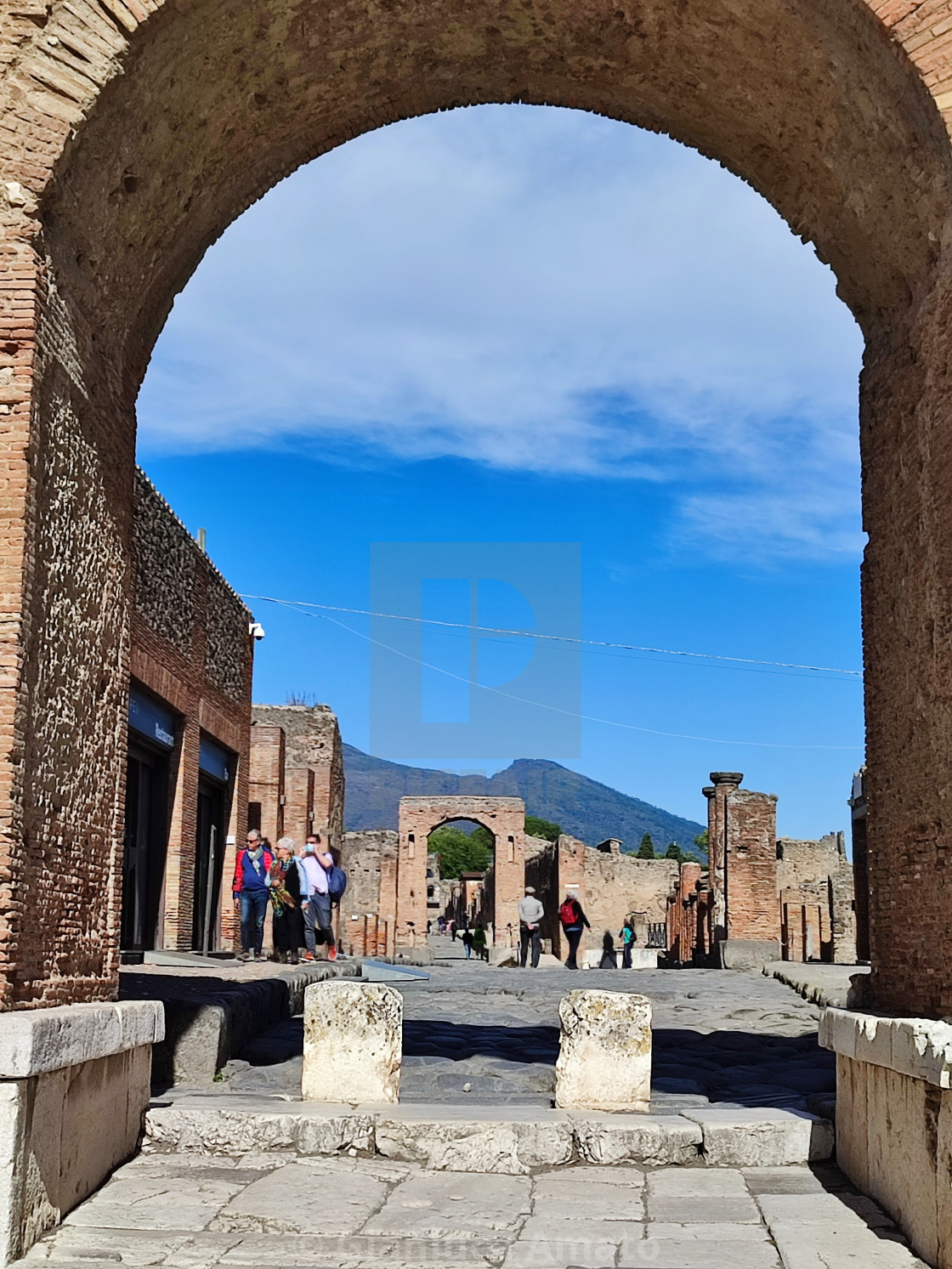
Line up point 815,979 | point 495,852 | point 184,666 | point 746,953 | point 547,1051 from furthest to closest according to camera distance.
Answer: point 495,852 → point 746,953 → point 184,666 → point 815,979 → point 547,1051

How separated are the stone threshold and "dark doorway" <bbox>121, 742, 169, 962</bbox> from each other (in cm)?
799

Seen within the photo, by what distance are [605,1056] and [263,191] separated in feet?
15.8

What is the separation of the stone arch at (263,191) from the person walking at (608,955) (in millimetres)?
29178

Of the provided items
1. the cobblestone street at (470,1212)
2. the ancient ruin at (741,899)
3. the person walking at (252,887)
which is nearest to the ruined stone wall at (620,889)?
the ancient ruin at (741,899)

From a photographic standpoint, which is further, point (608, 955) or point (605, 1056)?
point (608, 955)

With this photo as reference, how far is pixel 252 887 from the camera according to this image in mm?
15445

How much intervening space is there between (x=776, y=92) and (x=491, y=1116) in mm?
4959

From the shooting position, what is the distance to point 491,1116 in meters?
6.16

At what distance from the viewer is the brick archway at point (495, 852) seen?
37688mm

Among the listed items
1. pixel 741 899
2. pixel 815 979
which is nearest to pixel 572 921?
pixel 741 899

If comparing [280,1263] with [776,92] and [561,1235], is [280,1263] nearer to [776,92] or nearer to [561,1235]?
[561,1235]

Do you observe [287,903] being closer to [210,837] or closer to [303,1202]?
[210,837]

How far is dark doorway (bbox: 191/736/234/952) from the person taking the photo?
17156 mm

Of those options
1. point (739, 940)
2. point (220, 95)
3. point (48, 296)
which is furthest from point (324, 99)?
point (739, 940)
